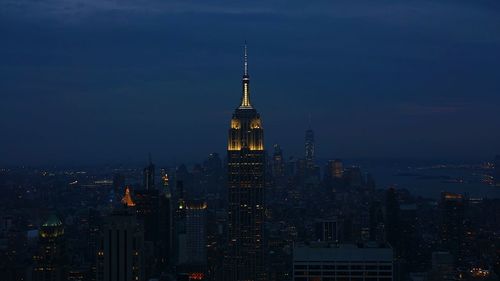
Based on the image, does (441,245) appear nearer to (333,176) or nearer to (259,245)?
(333,176)

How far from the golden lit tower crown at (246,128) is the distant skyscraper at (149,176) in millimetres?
4649

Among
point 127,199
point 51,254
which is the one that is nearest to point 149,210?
point 127,199

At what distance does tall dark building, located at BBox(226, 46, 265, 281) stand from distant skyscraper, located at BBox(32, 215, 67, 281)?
839cm

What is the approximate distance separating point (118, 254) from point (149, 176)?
5182 millimetres

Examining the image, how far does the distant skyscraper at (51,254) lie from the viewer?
19609mm

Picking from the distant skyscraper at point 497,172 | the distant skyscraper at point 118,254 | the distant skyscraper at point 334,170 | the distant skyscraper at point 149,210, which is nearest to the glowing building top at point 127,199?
the distant skyscraper at point 149,210

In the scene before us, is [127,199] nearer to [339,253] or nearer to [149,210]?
[149,210]

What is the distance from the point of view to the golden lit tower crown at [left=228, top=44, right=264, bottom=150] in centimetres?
2943

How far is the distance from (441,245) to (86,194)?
371 inches

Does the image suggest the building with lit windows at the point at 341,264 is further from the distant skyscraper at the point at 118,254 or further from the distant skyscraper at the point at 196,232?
the distant skyscraper at the point at 196,232

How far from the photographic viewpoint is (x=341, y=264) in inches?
603

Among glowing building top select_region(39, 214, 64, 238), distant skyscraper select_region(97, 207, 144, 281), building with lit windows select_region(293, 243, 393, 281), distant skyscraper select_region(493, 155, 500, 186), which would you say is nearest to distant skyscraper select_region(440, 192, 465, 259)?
distant skyscraper select_region(493, 155, 500, 186)

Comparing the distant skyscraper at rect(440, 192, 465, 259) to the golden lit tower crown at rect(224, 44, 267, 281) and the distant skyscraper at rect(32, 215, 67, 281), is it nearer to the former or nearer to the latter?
the golden lit tower crown at rect(224, 44, 267, 281)

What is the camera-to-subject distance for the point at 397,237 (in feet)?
71.9
